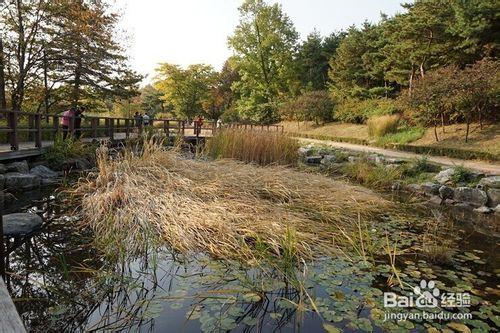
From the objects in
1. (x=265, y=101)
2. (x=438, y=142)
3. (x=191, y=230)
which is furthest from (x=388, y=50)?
(x=191, y=230)

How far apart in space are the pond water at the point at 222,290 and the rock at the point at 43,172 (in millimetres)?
3351

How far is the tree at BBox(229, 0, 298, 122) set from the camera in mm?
26297

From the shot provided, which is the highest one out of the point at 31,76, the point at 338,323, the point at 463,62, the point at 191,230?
the point at 463,62

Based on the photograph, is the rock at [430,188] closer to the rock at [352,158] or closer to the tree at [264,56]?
the rock at [352,158]

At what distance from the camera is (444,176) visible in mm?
6895

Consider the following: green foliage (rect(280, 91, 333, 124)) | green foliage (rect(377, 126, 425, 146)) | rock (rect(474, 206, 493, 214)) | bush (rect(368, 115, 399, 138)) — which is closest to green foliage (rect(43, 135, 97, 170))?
rock (rect(474, 206, 493, 214))

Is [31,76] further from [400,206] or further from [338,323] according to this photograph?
[338,323]

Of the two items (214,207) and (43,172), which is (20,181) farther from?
(214,207)

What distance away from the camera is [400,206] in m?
5.58

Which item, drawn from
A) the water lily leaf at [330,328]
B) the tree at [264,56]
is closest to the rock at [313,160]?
the water lily leaf at [330,328]

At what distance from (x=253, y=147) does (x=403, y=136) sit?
8046mm

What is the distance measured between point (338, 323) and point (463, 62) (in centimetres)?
1496

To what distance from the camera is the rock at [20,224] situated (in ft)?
12.4

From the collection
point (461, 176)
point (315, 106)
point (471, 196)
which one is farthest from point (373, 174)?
point (315, 106)
